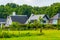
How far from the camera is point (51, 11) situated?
7144 cm

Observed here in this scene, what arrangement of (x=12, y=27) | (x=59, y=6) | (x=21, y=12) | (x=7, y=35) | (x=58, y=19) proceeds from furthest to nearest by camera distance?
(x=21, y=12)
(x=59, y=6)
(x=58, y=19)
(x=12, y=27)
(x=7, y=35)

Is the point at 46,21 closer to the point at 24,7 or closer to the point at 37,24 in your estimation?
the point at 37,24

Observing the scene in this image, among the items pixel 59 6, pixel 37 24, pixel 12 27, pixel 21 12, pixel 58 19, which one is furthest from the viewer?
pixel 21 12

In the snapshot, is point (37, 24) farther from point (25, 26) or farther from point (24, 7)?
point (24, 7)

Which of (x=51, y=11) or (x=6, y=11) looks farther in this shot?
(x=6, y=11)

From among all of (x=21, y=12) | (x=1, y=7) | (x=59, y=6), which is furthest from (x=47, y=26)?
(x=1, y=7)

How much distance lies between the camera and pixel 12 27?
43.0 meters

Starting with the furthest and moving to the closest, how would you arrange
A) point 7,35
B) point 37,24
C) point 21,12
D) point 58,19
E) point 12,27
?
point 21,12 → point 58,19 → point 12,27 → point 37,24 → point 7,35

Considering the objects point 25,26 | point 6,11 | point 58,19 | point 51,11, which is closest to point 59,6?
point 51,11

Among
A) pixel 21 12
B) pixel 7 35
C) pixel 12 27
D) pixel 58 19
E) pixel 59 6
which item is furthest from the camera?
pixel 21 12

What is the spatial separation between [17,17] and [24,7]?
75.9 ft

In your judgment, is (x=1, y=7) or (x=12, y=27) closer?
(x=12, y=27)

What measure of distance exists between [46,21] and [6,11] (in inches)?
1025

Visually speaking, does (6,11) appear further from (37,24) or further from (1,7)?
(37,24)
